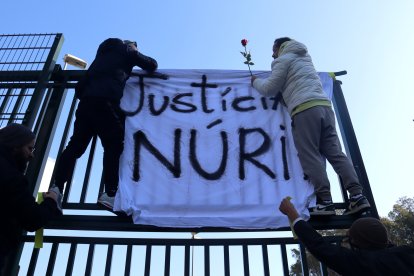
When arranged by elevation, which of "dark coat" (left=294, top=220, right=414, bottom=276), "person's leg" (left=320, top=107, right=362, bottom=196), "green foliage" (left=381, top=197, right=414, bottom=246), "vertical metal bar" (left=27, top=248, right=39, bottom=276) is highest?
"green foliage" (left=381, top=197, right=414, bottom=246)

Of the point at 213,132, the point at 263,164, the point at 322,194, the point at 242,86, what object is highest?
the point at 242,86

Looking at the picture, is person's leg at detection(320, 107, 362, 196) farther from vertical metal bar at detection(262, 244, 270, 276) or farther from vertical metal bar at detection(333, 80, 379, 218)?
vertical metal bar at detection(262, 244, 270, 276)

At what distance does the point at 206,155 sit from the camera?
395cm

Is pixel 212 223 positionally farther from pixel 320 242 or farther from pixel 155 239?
pixel 320 242

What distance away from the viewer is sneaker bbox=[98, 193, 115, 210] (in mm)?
3531

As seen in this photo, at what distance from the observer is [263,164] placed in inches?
154

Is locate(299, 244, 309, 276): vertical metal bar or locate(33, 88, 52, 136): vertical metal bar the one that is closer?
locate(299, 244, 309, 276): vertical metal bar

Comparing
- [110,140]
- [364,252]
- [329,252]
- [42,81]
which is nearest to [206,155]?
[110,140]

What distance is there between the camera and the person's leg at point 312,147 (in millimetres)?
3641

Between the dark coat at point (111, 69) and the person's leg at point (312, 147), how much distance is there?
6.16 feet

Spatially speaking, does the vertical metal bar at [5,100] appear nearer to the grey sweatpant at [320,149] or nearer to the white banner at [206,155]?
the white banner at [206,155]

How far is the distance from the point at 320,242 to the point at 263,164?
1347mm

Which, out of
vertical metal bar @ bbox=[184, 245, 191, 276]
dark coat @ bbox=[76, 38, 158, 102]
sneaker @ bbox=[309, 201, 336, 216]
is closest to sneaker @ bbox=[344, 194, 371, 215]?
sneaker @ bbox=[309, 201, 336, 216]

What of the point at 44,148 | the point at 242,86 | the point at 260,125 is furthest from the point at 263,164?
the point at 44,148
